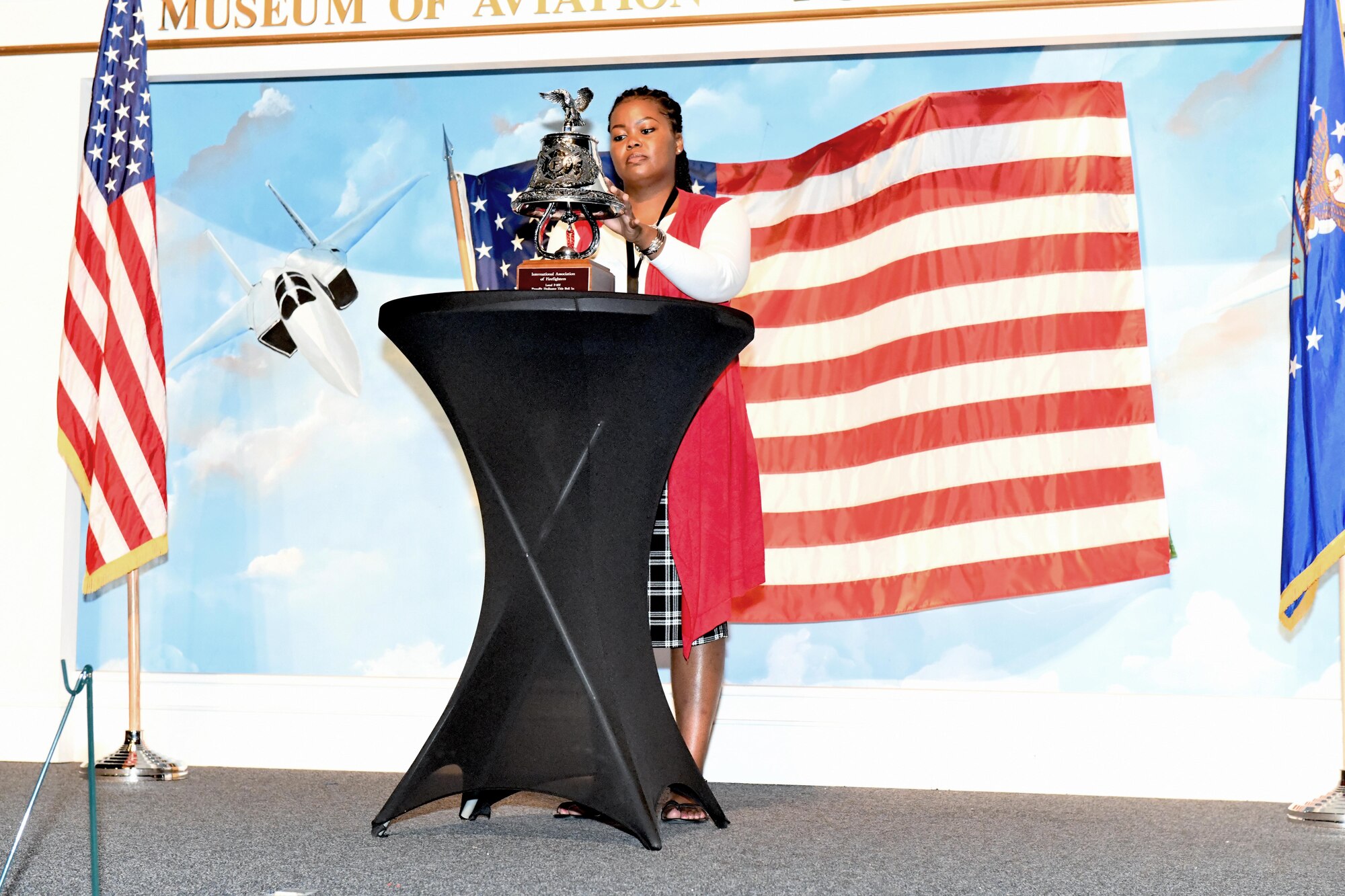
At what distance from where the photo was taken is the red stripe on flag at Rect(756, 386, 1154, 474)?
2922mm

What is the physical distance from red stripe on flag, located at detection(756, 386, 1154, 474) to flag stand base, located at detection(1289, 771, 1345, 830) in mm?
890

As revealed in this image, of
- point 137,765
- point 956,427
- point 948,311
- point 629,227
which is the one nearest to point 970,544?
point 956,427

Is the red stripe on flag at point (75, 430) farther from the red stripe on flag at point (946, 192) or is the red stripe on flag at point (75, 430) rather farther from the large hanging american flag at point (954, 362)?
the red stripe on flag at point (946, 192)

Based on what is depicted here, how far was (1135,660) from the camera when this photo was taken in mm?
2951

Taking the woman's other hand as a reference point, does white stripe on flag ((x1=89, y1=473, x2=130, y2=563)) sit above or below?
below

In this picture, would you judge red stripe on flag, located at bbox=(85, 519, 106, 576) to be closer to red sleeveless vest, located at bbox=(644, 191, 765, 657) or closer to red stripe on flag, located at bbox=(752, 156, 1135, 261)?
red sleeveless vest, located at bbox=(644, 191, 765, 657)

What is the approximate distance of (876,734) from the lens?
2.95m

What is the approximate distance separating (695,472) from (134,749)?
157cm

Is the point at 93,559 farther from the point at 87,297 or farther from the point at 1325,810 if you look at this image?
the point at 1325,810

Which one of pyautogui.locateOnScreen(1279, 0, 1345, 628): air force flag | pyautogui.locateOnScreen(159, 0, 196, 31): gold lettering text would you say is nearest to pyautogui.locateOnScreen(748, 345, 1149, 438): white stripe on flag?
pyautogui.locateOnScreen(1279, 0, 1345, 628): air force flag

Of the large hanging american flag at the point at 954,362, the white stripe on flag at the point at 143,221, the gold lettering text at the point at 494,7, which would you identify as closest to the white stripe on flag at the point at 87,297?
the white stripe on flag at the point at 143,221

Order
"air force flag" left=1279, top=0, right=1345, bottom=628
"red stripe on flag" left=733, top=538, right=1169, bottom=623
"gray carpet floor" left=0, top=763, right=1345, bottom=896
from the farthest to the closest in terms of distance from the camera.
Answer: "red stripe on flag" left=733, top=538, right=1169, bottom=623 → "air force flag" left=1279, top=0, right=1345, bottom=628 → "gray carpet floor" left=0, top=763, right=1345, bottom=896

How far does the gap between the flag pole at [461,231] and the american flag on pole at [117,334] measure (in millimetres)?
736

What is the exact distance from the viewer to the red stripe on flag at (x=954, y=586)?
2879mm
